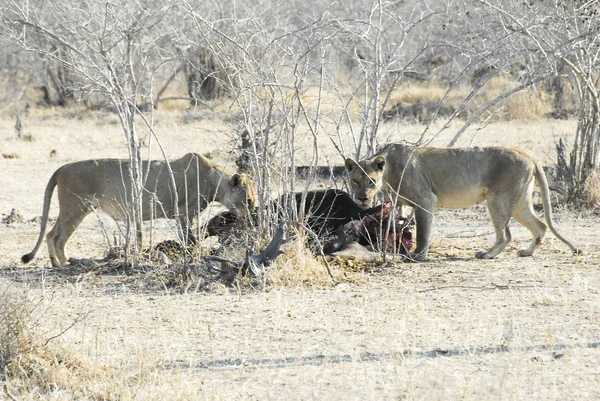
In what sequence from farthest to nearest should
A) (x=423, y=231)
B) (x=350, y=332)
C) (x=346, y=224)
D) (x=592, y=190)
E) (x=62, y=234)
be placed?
(x=592, y=190) < (x=62, y=234) < (x=423, y=231) < (x=346, y=224) < (x=350, y=332)

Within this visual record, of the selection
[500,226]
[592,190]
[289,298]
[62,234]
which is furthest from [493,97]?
[289,298]

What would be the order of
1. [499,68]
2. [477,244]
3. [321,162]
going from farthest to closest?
1. [321,162]
2. [477,244]
3. [499,68]

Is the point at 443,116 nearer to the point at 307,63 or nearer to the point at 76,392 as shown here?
the point at 307,63

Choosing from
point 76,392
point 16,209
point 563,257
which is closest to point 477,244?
point 563,257

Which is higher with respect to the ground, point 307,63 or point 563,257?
point 307,63

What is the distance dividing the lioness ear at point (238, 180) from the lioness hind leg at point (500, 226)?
2.40 meters

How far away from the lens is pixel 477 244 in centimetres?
941

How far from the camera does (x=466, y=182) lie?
28.6 ft

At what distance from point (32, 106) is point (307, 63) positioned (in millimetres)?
21002

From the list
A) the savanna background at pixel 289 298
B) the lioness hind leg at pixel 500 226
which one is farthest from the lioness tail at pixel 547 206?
the lioness hind leg at pixel 500 226

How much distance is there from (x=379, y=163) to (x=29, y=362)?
13.6 ft

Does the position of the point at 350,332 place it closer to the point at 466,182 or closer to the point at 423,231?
the point at 423,231

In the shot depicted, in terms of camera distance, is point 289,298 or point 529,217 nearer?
point 289,298

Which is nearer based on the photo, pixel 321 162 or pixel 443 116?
pixel 321 162
